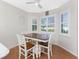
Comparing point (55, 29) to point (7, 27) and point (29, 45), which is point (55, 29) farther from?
point (29, 45)

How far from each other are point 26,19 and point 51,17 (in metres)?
1.79

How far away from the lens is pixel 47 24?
791 cm

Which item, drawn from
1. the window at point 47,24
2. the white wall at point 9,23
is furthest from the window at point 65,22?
the white wall at point 9,23

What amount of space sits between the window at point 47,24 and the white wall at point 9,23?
1563 millimetres

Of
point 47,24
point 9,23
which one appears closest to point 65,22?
point 47,24

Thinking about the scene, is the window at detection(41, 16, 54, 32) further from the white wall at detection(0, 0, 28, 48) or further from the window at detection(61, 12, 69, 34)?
the white wall at detection(0, 0, 28, 48)

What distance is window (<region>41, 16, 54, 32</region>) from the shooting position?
763 centimetres

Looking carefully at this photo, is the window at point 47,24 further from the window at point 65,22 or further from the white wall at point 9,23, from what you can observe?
the white wall at point 9,23

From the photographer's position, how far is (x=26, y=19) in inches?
319

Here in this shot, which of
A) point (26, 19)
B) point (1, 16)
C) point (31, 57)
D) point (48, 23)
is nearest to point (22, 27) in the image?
point (26, 19)

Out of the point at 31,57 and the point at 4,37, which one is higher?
the point at 4,37

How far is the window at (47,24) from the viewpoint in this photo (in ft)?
25.0

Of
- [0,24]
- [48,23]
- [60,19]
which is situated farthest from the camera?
[48,23]

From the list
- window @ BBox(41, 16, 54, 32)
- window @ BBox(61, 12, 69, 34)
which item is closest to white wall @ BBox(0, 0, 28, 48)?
window @ BBox(41, 16, 54, 32)
